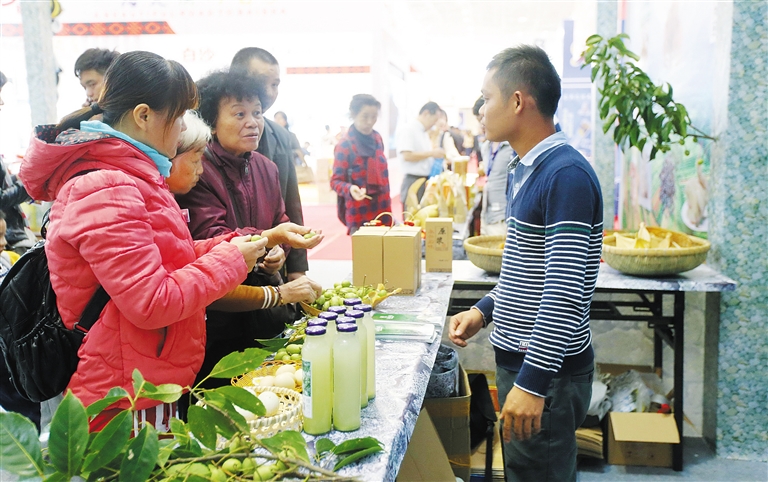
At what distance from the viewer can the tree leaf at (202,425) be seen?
3.64ft

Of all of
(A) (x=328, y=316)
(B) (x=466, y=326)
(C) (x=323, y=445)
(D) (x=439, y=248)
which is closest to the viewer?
(C) (x=323, y=445)

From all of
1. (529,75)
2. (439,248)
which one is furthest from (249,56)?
(529,75)

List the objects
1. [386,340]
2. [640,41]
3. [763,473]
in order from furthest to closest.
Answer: [640,41], [763,473], [386,340]

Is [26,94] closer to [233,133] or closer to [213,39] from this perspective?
[213,39]

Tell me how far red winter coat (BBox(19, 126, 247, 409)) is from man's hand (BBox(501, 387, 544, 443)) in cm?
74

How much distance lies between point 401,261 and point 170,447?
5.71 feet

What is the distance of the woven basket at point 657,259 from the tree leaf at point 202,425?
242 centimetres

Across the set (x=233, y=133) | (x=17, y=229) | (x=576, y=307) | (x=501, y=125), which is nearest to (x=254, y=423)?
(x=576, y=307)

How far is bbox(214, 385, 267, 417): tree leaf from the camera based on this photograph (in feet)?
3.67

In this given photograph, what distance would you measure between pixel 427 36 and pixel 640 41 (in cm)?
914

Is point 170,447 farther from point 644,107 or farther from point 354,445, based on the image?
point 644,107

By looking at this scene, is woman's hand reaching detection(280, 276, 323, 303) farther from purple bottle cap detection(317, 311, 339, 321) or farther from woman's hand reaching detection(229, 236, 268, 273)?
purple bottle cap detection(317, 311, 339, 321)

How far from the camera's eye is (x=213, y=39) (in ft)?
18.6

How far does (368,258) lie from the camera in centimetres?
278
